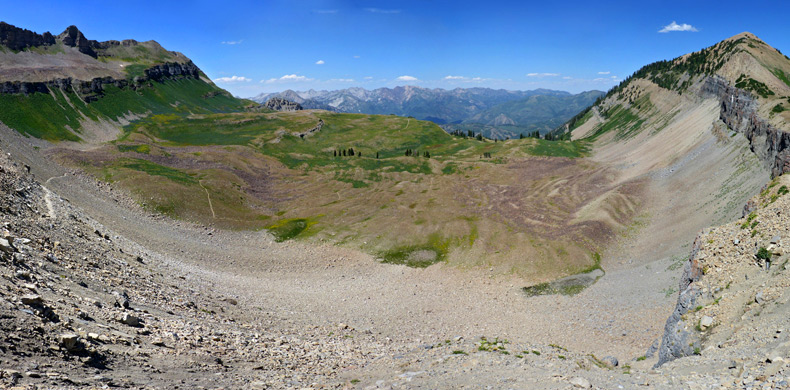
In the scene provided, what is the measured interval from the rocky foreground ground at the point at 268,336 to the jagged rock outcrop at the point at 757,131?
25.4 meters

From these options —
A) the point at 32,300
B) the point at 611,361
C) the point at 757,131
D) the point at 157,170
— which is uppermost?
the point at 757,131

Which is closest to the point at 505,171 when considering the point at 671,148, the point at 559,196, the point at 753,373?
the point at 559,196

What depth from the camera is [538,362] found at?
2588 cm

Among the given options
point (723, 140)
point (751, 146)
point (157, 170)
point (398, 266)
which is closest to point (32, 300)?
point (398, 266)

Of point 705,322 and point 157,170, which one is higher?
point 157,170

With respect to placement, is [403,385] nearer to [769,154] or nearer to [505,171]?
[769,154]

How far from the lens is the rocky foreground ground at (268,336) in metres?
18.0

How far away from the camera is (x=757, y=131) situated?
3150 inches

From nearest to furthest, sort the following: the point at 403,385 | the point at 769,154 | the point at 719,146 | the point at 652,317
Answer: the point at 403,385, the point at 652,317, the point at 769,154, the point at 719,146

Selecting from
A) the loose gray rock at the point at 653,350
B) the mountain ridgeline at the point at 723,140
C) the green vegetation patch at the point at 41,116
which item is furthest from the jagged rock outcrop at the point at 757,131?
the green vegetation patch at the point at 41,116

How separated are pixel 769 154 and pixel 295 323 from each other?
83.9 metres

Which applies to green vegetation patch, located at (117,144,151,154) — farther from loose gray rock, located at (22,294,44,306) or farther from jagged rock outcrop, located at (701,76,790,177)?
jagged rock outcrop, located at (701,76,790,177)

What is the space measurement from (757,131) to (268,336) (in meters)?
99.1

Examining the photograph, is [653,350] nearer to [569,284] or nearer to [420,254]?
[569,284]
